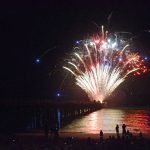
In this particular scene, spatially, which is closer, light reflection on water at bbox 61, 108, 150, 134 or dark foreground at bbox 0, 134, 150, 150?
dark foreground at bbox 0, 134, 150, 150

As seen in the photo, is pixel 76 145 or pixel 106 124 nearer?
pixel 76 145

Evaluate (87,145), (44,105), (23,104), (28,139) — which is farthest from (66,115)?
(87,145)

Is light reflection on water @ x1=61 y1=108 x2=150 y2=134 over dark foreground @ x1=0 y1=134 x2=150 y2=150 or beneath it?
over

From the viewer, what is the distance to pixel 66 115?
97.3 m

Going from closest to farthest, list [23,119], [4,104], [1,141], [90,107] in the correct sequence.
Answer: [1,141]
[4,104]
[23,119]
[90,107]

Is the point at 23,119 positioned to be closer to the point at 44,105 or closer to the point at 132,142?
the point at 44,105

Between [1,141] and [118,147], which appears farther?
[1,141]

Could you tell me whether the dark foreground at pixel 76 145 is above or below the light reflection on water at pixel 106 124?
below

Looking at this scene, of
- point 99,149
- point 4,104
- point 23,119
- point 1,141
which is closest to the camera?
point 99,149

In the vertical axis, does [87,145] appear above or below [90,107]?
below

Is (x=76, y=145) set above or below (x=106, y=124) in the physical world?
below

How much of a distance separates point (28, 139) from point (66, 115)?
55743 mm

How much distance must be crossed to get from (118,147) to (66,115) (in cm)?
6282

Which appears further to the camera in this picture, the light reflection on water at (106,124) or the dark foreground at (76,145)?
the light reflection on water at (106,124)
